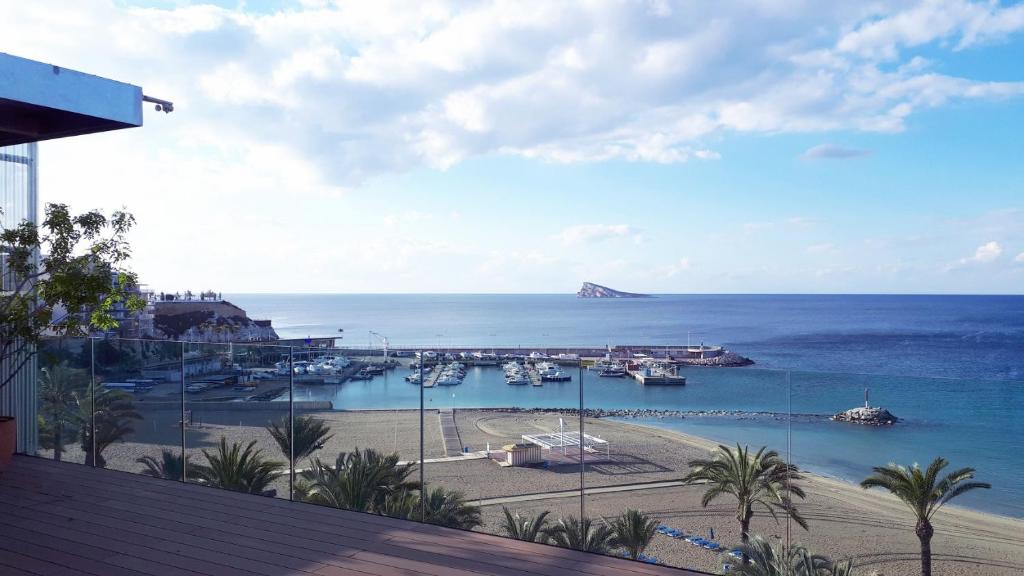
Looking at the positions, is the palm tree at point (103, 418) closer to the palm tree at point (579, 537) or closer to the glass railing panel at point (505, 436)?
the glass railing panel at point (505, 436)

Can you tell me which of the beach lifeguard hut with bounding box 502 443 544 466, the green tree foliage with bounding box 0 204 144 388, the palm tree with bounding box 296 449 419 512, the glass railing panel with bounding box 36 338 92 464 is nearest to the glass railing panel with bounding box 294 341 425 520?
the palm tree with bounding box 296 449 419 512

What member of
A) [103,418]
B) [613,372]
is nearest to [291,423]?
[103,418]

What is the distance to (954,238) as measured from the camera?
241 feet

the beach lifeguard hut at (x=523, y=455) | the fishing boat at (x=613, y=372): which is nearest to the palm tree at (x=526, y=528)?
the beach lifeguard hut at (x=523, y=455)

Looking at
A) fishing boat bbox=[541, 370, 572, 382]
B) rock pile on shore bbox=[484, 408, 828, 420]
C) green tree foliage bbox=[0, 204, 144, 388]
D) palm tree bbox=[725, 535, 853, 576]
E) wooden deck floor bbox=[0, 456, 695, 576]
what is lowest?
rock pile on shore bbox=[484, 408, 828, 420]

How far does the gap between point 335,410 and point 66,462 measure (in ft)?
8.66

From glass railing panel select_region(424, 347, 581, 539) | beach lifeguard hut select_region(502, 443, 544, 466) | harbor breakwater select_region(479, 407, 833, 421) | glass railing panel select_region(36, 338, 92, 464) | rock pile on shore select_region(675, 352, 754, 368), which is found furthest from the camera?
rock pile on shore select_region(675, 352, 754, 368)

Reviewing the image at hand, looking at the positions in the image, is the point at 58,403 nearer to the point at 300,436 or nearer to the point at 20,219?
the point at 20,219

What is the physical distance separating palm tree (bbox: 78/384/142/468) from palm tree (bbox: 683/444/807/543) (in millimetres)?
5287

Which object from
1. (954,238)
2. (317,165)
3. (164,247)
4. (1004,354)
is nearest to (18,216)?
(317,165)

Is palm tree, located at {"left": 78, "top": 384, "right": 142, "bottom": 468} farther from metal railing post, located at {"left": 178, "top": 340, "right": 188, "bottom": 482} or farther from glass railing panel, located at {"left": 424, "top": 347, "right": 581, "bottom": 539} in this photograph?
glass railing panel, located at {"left": 424, "top": 347, "right": 581, "bottom": 539}

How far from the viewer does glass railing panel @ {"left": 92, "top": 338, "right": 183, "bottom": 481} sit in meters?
4.97

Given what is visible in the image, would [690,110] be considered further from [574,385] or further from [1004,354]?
[1004,354]

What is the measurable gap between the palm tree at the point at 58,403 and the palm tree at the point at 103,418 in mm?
94
